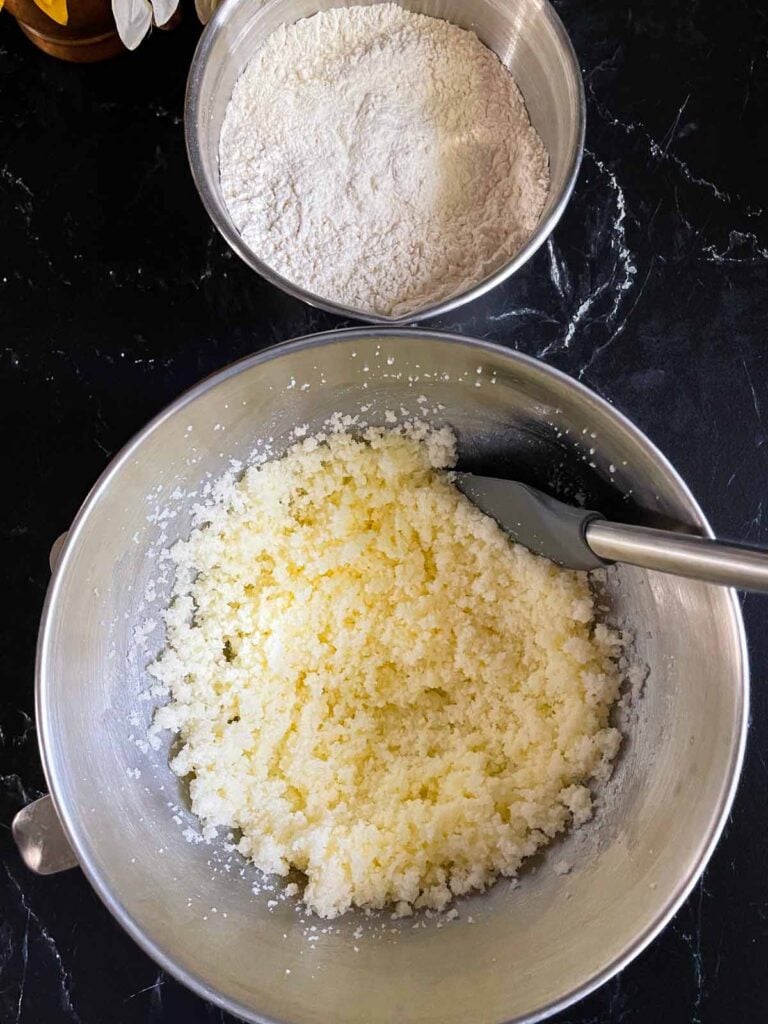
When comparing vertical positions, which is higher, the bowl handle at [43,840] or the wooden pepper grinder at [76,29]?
the wooden pepper grinder at [76,29]

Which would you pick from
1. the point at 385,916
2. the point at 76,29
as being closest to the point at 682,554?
the point at 385,916

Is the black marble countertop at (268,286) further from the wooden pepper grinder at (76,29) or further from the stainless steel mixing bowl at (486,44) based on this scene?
the stainless steel mixing bowl at (486,44)

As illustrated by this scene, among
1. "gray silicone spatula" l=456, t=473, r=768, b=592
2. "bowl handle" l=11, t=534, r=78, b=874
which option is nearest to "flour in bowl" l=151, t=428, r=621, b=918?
"gray silicone spatula" l=456, t=473, r=768, b=592

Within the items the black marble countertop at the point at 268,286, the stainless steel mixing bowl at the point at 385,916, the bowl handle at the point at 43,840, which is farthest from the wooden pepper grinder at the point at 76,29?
the bowl handle at the point at 43,840

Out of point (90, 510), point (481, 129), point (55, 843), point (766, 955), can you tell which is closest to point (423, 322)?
point (481, 129)

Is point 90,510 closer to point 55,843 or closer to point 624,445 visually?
point 55,843

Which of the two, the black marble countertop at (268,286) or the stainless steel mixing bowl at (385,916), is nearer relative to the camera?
the stainless steel mixing bowl at (385,916)

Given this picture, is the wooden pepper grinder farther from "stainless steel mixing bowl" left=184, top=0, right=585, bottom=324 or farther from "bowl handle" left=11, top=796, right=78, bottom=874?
"bowl handle" left=11, top=796, right=78, bottom=874
